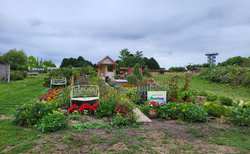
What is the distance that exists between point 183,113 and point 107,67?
17693mm

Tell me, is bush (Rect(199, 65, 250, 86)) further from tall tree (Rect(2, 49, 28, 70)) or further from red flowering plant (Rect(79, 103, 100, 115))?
tall tree (Rect(2, 49, 28, 70))

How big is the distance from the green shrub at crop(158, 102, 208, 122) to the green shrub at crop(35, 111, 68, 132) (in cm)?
288

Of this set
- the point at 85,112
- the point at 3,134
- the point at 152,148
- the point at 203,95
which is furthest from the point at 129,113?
the point at 203,95

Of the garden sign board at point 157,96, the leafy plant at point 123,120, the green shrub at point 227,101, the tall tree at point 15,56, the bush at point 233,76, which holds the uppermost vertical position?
the tall tree at point 15,56

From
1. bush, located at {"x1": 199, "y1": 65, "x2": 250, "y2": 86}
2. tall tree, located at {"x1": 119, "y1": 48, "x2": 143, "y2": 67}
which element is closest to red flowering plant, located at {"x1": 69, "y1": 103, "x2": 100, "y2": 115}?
bush, located at {"x1": 199, "y1": 65, "x2": 250, "y2": 86}

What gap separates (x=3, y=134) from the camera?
357cm

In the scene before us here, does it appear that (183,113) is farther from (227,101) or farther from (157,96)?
(227,101)

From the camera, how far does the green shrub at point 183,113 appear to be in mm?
4773

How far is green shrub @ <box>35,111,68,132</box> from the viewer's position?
376cm

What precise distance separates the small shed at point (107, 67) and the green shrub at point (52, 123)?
17.6 metres

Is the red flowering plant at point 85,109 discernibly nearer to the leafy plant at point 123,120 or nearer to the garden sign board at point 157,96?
the leafy plant at point 123,120

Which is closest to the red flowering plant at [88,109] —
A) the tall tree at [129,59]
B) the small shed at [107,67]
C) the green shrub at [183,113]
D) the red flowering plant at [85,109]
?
the red flowering plant at [85,109]

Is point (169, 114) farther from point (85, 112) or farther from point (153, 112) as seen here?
point (85, 112)

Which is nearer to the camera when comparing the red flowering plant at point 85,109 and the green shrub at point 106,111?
the green shrub at point 106,111
